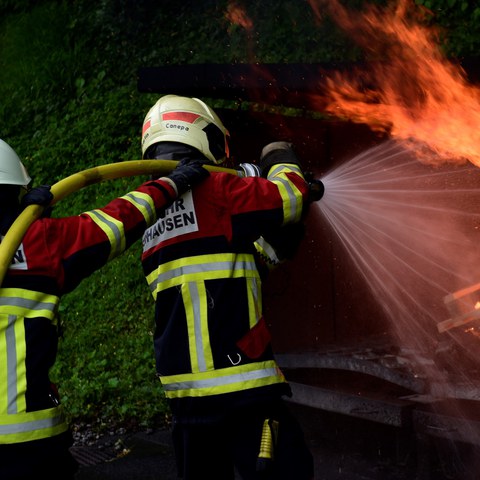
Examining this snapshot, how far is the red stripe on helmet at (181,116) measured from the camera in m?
3.75

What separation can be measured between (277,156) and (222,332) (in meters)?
0.96

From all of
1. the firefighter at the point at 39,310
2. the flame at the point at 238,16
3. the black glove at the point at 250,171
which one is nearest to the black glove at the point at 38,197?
the firefighter at the point at 39,310

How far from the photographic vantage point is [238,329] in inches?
130

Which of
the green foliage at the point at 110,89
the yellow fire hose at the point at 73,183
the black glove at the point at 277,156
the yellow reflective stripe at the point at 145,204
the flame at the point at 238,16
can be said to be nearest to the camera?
the yellow fire hose at the point at 73,183

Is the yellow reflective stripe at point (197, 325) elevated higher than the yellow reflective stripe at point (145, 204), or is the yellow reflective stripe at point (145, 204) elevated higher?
the yellow reflective stripe at point (145, 204)

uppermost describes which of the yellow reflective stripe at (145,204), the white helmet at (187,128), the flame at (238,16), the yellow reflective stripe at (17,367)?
the flame at (238,16)

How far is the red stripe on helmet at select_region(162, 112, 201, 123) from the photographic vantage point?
3.75 meters

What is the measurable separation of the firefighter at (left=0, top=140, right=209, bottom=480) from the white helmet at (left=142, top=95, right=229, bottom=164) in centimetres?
67

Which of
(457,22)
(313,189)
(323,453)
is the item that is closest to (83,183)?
(313,189)

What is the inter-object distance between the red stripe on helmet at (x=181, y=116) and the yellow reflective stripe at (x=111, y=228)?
83 cm

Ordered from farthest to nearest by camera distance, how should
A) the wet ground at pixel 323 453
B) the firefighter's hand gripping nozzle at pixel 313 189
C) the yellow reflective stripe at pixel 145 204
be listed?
the wet ground at pixel 323 453, the firefighter's hand gripping nozzle at pixel 313 189, the yellow reflective stripe at pixel 145 204

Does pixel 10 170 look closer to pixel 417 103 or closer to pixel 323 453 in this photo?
pixel 417 103

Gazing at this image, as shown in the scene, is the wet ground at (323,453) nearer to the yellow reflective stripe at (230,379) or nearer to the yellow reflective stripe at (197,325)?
the yellow reflective stripe at (230,379)

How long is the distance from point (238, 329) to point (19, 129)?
30.8ft
